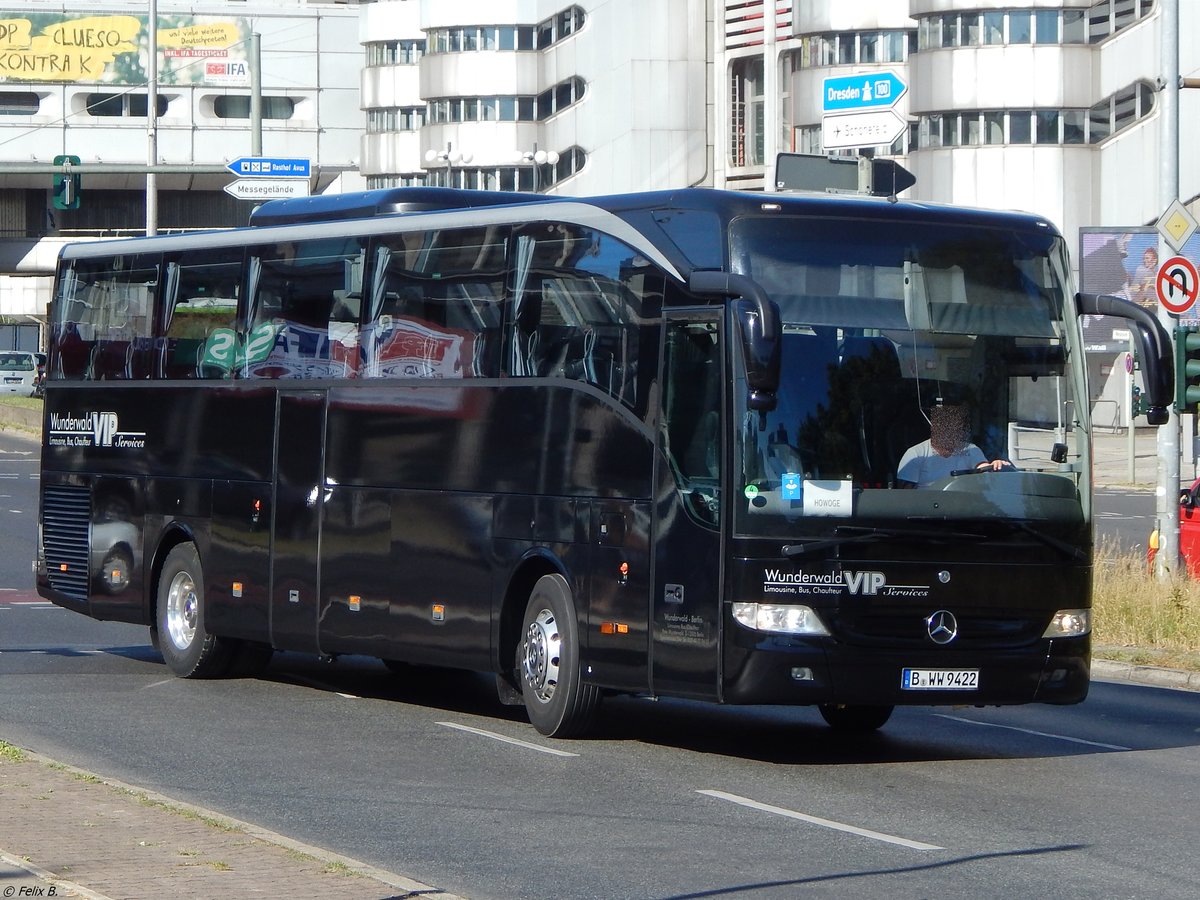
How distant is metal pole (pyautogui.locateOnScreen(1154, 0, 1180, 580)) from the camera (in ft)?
66.6

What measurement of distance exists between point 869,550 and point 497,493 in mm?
2766

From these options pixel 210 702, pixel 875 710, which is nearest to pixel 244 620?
pixel 210 702

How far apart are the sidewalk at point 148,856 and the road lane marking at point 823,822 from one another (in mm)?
2569

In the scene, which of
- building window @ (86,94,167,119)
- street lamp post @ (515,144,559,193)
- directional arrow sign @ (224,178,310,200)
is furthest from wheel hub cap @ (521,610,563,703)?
building window @ (86,94,167,119)

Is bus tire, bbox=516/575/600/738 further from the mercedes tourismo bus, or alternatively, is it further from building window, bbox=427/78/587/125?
building window, bbox=427/78/587/125

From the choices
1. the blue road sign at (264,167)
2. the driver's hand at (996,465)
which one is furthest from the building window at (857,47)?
the driver's hand at (996,465)

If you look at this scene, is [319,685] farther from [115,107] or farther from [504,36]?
[115,107]

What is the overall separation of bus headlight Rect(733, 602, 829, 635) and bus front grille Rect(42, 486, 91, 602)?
7.94m

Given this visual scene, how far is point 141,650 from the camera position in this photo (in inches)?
740

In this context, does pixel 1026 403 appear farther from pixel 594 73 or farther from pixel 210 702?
pixel 594 73

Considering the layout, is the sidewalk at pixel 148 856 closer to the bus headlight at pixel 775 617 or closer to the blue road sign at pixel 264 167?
the bus headlight at pixel 775 617

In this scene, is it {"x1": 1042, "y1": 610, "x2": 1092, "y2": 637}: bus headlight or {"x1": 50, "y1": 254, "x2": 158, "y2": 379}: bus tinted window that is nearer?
{"x1": 1042, "y1": 610, "x2": 1092, "y2": 637}: bus headlight

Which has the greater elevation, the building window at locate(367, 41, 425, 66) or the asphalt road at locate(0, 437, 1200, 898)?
the building window at locate(367, 41, 425, 66)

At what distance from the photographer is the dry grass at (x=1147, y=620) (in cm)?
1756
